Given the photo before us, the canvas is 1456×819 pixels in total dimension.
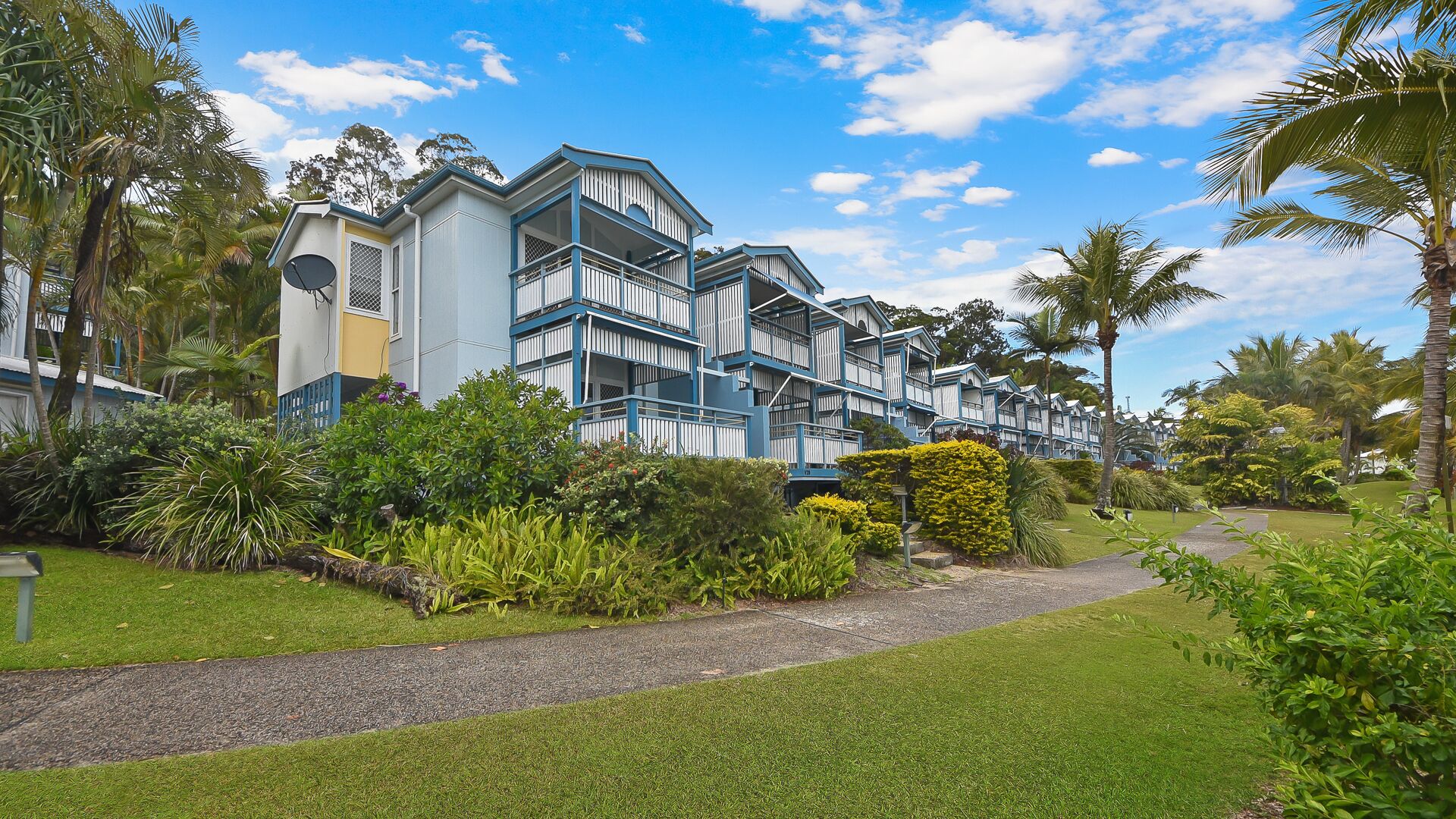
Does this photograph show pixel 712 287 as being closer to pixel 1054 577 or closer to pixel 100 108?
pixel 1054 577

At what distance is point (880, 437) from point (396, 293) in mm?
12285

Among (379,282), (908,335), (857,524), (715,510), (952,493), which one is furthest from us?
(908,335)

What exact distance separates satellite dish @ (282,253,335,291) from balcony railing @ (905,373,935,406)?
59.8ft

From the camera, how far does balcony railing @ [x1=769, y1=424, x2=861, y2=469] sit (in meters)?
14.1

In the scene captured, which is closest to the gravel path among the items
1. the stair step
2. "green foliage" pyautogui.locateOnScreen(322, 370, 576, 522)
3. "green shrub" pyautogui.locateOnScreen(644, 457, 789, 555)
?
"green shrub" pyautogui.locateOnScreen(644, 457, 789, 555)

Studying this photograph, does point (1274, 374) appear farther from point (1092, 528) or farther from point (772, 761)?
point (772, 761)

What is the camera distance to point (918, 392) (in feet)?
82.7

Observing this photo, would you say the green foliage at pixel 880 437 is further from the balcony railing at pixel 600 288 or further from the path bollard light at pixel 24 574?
the path bollard light at pixel 24 574

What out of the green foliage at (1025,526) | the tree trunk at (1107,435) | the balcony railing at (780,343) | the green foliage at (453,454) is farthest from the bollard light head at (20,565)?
the tree trunk at (1107,435)

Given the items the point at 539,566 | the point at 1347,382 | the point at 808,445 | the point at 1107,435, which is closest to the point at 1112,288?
the point at 1107,435

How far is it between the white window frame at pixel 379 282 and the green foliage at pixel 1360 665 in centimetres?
1537

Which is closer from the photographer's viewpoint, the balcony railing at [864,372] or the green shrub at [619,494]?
the green shrub at [619,494]

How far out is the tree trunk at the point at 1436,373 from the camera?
25.1ft

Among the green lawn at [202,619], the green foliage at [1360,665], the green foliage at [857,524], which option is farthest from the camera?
the green foliage at [857,524]
